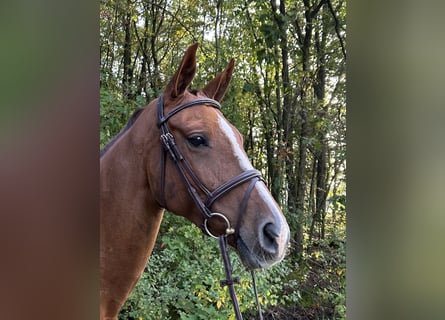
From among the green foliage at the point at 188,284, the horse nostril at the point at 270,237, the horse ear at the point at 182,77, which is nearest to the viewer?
the horse nostril at the point at 270,237

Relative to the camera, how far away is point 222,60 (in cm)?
129

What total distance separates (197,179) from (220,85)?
360 mm

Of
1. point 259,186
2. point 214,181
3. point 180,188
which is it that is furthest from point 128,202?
point 259,186

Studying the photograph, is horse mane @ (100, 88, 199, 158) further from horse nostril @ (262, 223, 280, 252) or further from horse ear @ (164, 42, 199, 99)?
horse nostril @ (262, 223, 280, 252)

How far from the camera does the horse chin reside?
92 cm

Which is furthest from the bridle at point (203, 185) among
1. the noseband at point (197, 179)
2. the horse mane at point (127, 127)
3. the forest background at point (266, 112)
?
the forest background at point (266, 112)

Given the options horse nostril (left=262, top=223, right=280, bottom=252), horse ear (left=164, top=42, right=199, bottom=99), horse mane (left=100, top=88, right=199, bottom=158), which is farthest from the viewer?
horse mane (left=100, top=88, right=199, bottom=158)

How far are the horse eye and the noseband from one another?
0.05 metres

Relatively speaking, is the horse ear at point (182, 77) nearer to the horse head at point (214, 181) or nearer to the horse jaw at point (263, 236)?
the horse head at point (214, 181)

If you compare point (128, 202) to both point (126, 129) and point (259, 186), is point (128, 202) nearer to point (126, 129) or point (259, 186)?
point (126, 129)

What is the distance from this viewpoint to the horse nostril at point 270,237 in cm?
89

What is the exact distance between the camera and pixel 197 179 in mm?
977

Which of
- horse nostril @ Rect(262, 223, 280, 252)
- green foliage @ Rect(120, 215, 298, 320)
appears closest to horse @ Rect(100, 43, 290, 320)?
horse nostril @ Rect(262, 223, 280, 252)
